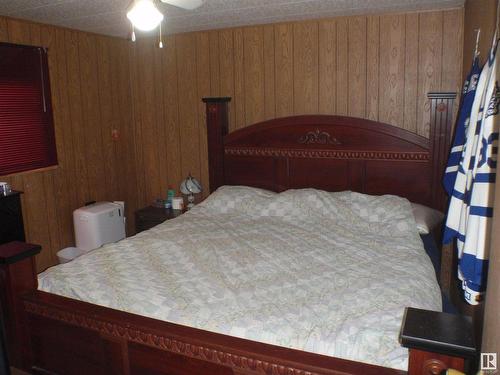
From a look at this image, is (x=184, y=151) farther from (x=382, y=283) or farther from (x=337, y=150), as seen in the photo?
(x=382, y=283)

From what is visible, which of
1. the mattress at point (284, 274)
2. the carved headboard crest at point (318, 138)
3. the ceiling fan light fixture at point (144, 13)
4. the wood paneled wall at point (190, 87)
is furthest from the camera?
the carved headboard crest at point (318, 138)

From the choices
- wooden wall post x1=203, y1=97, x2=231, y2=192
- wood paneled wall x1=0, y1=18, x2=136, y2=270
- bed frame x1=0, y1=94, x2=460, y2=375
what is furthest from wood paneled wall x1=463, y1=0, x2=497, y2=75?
wood paneled wall x1=0, y1=18, x2=136, y2=270

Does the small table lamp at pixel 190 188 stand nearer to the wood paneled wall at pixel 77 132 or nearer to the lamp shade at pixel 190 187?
the lamp shade at pixel 190 187

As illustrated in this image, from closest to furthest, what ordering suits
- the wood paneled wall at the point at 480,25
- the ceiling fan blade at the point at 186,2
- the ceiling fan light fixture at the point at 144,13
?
the ceiling fan light fixture at the point at 144,13, the wood paneled wall at the point at 480,25, the ceiling fan blade at the point at 186,2

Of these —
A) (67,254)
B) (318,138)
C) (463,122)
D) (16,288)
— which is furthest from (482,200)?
(67,254)

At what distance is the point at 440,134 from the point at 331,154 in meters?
0.83

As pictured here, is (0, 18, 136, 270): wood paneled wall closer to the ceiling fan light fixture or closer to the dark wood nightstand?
the dark wood nightstand

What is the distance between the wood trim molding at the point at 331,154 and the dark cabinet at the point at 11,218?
5.72 ft

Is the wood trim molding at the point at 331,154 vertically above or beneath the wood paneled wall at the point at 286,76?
beneath

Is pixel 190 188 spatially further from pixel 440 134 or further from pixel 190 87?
pixel 440 134

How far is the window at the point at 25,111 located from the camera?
336 cm

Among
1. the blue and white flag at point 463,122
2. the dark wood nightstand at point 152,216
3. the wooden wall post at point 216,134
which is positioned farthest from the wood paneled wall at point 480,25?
the dark wood nightstand at point 152,216

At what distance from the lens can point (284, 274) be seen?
2.33 metres

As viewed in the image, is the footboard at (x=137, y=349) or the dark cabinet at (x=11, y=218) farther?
the dark cabinet at (x=11, y=218)
